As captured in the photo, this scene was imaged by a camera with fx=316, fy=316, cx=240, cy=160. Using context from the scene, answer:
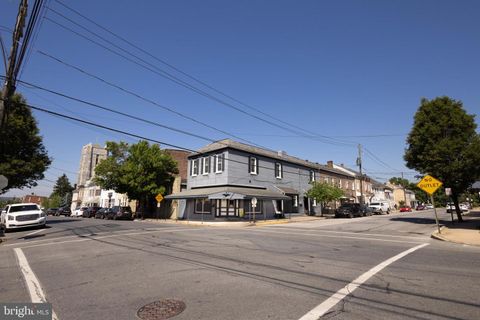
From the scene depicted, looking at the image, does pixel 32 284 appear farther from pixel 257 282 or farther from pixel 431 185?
pixel 431 185

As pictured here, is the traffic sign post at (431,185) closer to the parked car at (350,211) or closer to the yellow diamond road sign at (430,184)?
the yellow diamond road sign at (430,184)

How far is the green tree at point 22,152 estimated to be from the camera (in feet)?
92.3

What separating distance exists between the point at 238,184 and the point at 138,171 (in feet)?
43.0

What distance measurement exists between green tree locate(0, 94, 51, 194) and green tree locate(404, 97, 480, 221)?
3334 cm

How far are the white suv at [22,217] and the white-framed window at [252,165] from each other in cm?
1975

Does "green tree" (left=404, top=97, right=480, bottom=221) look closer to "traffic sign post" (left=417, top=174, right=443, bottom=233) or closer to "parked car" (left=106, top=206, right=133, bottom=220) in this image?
"traffic sign post" (left=417, top=174, right=443, bottom=233)

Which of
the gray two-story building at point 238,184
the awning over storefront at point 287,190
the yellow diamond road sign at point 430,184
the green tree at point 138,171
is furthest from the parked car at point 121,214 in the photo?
the yellow diamond road sign at point 430,184

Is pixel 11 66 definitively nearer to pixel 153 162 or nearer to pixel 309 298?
pixel 309 298

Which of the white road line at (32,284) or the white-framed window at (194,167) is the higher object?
the white-framed window at (194,167)

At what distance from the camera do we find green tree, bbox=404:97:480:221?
2283 cm

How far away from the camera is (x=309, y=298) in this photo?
568 cm

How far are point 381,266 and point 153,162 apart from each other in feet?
110

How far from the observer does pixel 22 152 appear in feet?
100

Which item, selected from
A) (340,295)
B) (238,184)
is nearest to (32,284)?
(340,295)
